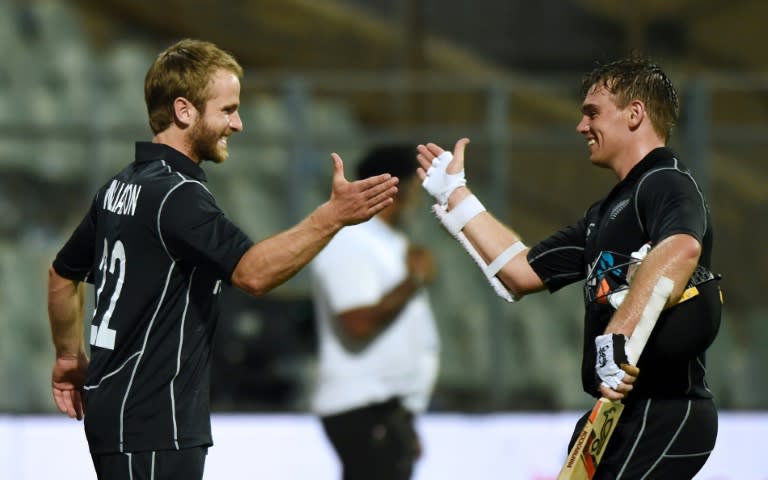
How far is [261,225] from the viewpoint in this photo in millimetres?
9633

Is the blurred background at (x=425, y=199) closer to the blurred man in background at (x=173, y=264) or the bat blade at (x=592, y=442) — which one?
the blurred man in background at (x=173, y=264)

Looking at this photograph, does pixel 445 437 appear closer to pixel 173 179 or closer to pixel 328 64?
pixel 173 179

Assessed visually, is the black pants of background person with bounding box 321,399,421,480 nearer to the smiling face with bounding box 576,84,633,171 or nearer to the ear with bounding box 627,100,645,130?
the smiling face with bounding box 576,84,633,171

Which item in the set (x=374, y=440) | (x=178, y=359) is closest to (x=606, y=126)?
(x=178, y=359)

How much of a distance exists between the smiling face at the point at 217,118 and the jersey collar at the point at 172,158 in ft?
0.17

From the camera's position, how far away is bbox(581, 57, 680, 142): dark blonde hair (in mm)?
3951

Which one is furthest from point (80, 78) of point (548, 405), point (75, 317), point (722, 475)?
point (75, 317)

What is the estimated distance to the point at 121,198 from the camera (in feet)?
12.7

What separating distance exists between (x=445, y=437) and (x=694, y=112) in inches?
132

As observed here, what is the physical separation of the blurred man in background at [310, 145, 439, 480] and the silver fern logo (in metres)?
1.73

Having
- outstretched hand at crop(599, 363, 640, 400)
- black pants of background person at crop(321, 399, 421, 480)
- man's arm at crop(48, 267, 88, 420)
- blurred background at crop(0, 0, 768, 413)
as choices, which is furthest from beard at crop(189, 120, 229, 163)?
blurred background at crop(0, 0, 768, 413)

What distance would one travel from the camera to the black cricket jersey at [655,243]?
12.3ft

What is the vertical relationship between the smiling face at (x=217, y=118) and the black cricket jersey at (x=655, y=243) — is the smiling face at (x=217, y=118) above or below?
above

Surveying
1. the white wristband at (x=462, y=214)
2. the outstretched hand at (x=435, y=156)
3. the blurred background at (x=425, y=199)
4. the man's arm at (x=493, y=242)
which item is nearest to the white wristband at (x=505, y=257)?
the man's arm at (x=493, y=242)
